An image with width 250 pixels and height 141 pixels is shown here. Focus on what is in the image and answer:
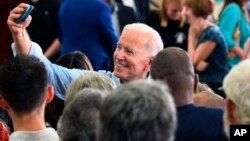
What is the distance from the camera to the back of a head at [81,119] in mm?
3188

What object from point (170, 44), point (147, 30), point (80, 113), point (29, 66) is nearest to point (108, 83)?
point (29, 66)

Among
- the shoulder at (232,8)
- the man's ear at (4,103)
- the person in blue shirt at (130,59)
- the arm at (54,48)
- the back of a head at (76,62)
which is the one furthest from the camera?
the arm at (54,48)

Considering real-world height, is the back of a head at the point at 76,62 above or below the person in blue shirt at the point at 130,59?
below

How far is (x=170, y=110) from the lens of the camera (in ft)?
9.29

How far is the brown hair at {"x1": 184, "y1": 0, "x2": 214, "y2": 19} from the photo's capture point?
709 cm

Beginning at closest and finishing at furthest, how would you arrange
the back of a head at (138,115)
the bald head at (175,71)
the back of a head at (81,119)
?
the back of a head at (138,115), the back of a head at (81,119), the bald head at (175,71)

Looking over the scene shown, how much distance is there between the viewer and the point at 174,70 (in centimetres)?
382

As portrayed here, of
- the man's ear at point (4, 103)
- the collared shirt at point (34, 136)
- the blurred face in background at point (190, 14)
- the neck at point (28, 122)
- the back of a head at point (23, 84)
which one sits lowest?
the blurred face in background at point (190, 14)

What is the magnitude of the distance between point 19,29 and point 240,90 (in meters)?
1.50

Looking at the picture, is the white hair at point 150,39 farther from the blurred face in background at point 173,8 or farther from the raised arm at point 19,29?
the blurred face in background at point 173,8

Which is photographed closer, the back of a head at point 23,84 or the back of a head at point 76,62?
the back of a head at point 23,84

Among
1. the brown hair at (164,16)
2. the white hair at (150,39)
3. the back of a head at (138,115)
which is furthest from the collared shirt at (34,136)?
the brown hair at (164,16)

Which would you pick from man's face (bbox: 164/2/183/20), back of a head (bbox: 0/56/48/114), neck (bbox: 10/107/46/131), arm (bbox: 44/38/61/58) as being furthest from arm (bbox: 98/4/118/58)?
neck (bbox: 10/107/46/131)

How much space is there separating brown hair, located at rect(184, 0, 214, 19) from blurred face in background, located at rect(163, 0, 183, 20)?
688 millimetres
